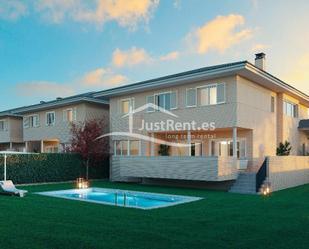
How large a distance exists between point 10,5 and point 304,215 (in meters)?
16.4

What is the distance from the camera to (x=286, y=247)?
7.48 m

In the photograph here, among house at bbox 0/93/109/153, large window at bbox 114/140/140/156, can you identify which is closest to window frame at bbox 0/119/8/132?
house at bbox 0/93/109/153

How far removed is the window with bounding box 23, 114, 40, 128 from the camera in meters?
34.3

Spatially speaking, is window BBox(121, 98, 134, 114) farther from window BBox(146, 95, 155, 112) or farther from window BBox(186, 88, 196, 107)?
window BBox(186, 88, 196, 107)

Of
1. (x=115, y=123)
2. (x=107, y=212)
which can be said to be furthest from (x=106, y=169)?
(x=107, y=212)

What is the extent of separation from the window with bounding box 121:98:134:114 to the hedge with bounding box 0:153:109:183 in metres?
4.95

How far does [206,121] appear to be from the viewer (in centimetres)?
2095

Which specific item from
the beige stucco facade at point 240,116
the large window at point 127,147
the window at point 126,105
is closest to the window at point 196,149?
the beige stucco facade at point 240,116

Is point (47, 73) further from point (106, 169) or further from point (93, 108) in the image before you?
point (106, 169)

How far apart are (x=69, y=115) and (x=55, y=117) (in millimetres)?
2138

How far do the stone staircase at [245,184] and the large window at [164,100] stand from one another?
644cm

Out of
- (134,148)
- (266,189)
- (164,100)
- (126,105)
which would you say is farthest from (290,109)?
(126,105)

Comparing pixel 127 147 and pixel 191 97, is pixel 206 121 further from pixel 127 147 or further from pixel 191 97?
pixel 127 147

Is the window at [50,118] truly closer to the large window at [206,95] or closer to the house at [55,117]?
the house at [55,117]
